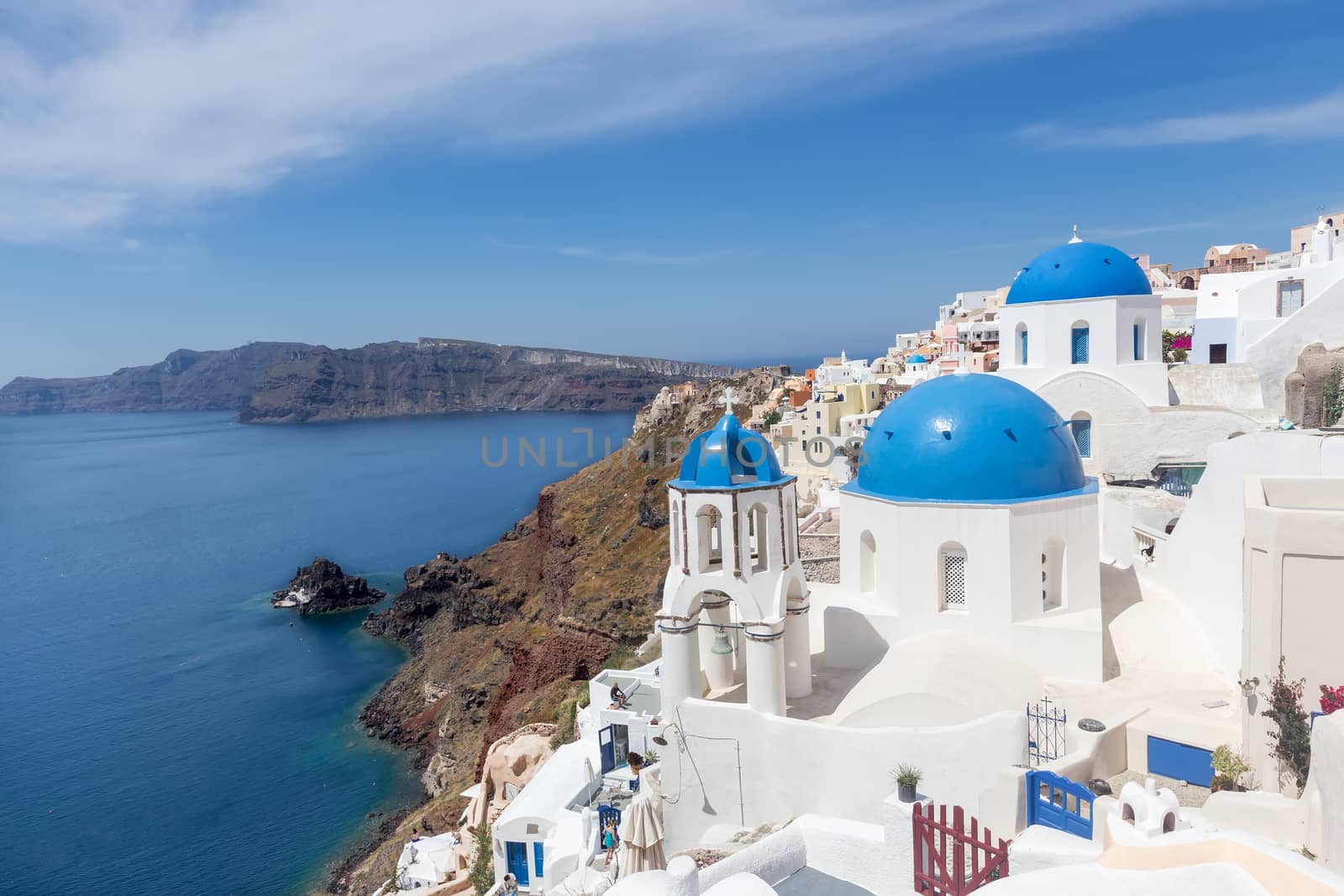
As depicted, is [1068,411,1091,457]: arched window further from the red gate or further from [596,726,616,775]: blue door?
the red gate

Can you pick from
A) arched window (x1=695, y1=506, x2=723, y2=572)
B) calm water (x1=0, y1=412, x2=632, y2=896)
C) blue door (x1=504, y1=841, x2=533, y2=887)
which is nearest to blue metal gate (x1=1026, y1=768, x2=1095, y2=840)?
arched window (x1=695, y1=506, x2=723, y2=572)

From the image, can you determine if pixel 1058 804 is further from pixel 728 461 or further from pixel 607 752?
pixel 607 752

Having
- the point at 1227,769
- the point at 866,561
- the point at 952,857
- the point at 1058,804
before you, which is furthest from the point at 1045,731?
the point at 866,561

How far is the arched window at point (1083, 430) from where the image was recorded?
69.4 ft

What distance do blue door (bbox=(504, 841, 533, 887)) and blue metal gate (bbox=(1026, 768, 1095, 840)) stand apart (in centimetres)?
979

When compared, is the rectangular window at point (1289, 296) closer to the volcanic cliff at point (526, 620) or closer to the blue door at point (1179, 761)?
the blue door at point (1179, 761)

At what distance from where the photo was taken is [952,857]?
Answer: 7.94 metres

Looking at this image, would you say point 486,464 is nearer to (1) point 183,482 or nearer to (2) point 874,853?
(1) point 183,482

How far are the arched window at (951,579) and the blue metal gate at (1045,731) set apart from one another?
175 centimetres

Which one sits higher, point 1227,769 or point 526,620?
point 1227,769

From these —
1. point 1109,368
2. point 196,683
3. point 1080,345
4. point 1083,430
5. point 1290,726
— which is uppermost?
point 1080,345

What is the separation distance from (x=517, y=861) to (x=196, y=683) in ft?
109

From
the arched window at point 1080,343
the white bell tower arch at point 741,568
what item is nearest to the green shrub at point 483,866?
the white bell tower arch at point 741,568

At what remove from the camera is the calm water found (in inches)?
1100
